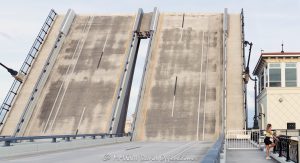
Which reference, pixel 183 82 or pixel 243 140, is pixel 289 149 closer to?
pixel 243 140

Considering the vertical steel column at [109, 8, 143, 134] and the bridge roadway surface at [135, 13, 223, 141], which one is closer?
the bridge roadway surface at [135, 13, 223, 141]

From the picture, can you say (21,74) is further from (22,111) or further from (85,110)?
(85,110)

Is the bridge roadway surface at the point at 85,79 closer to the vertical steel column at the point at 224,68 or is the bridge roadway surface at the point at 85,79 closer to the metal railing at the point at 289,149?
the vertical steel column at the point at 224,68

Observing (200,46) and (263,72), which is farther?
(263,72)

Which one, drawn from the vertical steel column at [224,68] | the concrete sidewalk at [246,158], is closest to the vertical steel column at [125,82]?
the vertical steel column at [224,68]

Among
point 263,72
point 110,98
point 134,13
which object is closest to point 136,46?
point 134,13

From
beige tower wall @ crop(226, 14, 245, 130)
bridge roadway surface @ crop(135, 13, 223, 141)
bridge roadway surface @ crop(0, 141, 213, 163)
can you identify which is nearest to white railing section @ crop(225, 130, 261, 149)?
bridge roadway surface @ crop(0, 141, 213, 163)

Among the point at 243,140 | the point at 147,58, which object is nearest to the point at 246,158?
the point at 243,140

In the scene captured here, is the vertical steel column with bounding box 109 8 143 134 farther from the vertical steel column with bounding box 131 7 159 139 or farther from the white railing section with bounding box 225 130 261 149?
the white railing section with bounding box 225 130 261 149
